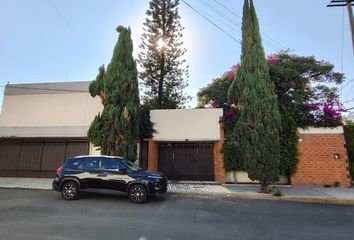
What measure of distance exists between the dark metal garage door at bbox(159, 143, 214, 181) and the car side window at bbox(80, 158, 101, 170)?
246 inches

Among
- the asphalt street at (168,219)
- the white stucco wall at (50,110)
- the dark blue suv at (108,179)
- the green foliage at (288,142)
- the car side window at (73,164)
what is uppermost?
the white stucco wall at (50,110)

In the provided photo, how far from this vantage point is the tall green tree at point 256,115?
1141 cm

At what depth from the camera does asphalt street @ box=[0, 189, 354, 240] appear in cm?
581

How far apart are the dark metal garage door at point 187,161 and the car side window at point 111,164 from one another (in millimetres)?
6112

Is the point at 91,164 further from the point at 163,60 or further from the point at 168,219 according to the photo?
the point at 163,60

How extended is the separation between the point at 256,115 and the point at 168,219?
650 cm

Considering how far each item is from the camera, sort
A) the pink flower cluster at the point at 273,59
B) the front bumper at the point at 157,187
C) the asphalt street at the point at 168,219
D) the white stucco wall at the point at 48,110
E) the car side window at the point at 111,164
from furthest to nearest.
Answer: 1. the pink flower cluster at the point at 273,59
2. the white stucco wall at the point at 48,110
3. the car side window at the point at 111,164
4. the front bumper at the point at 157,187
5. the asphalt street at the point at 168,219

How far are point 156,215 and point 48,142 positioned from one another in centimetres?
1205

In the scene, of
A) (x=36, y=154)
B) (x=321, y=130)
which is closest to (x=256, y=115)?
(x=321, y=130)

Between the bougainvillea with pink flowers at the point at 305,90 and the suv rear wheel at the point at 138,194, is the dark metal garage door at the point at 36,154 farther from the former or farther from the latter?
the bougainvillea with pink flowers at the point at 305,90

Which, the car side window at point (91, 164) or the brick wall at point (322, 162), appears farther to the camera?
the brick wall at point (322, 162)

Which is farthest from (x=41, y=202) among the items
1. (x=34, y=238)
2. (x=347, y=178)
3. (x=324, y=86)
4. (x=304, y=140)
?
(x=324, y=86)

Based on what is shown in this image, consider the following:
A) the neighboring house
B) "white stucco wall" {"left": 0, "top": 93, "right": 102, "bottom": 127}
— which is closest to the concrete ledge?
the neighboring house

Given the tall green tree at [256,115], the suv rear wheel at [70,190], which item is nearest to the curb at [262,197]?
the tall green tree at [256,115]
